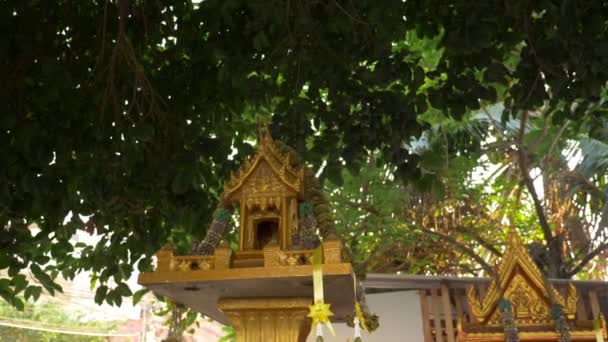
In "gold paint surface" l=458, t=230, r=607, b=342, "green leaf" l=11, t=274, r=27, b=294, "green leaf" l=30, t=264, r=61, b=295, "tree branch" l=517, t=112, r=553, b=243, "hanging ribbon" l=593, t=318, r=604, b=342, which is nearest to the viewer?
"green leaf" l=30, t=264, r=61, b=295

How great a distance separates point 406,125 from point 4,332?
22.5m

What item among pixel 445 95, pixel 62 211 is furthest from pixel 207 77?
pixel 445 95

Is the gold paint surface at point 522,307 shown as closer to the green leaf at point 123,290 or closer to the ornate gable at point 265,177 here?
the ornate gable at point 265,177

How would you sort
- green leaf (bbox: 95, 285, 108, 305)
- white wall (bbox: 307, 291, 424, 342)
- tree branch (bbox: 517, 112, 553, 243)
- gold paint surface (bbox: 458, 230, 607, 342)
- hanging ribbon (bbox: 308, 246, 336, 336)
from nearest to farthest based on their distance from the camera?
1. hanging ribbon (bbox: 308, 246, 336, 336)
2. green leaf (bbox: 95, 285, 108, 305)
3. gold paint surface (bbox: 458, 230, 607, 342)
4. white wall (bbox: 307, 291, 424, 342)
5. tree branch (bbox: 517, 112, 553, 243)

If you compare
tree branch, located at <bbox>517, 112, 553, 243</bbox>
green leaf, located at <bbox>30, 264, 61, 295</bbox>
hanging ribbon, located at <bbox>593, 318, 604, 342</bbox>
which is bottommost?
hanging ribbon, located at <bbox>593, 318, 604, 342</bbox>

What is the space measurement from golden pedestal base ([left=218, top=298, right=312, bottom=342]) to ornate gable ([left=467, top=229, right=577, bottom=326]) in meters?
3.03

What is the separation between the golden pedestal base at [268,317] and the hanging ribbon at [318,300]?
40 centimetres

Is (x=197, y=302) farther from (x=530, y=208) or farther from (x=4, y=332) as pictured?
(x=4, y=332)

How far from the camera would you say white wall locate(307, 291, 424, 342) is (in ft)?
30.8

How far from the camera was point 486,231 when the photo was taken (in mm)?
11766

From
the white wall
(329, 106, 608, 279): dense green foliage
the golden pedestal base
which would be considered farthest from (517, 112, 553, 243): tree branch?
the golden pedestal base

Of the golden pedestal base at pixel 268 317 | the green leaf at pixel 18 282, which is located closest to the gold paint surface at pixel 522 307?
the golden pedestal base at pixel 268 317

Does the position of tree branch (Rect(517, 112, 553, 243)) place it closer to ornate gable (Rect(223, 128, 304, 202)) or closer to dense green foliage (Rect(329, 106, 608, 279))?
dense green foliage (Rect(329, 106, 608, 279))

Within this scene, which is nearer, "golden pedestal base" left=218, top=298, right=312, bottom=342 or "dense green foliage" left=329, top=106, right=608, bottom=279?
"golden pedestal base" left=218, top=298, right=312, bottom=342
